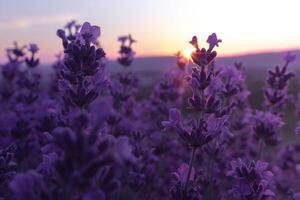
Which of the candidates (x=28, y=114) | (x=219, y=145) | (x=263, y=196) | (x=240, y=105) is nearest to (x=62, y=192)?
(x=263, y=196)

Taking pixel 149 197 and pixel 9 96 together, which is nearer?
pixel 149 197

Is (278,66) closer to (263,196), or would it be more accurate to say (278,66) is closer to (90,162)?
(263,196)

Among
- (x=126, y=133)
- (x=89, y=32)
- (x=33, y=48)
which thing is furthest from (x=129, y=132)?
(x=89, y=32)

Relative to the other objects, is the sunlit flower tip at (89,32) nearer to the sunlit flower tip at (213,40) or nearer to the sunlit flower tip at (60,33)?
the sunlit flower tip at (60,33)

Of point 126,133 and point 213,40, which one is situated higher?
point 213,40

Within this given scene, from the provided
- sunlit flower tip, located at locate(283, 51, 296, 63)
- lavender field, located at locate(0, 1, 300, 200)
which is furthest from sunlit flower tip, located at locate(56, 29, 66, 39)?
sunlit flower tip, located at locate(283, 51, 296, 63)

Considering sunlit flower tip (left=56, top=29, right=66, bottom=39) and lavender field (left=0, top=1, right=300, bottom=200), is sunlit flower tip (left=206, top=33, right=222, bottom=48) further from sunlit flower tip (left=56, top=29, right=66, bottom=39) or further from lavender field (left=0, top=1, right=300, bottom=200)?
sunlit flower tip (left=56, top=29, right=66, bottom=39)

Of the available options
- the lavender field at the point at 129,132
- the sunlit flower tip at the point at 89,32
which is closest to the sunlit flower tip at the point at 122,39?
the lavender field at the point at 129,132

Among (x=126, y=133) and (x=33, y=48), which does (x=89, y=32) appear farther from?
(x=33, y=48)
